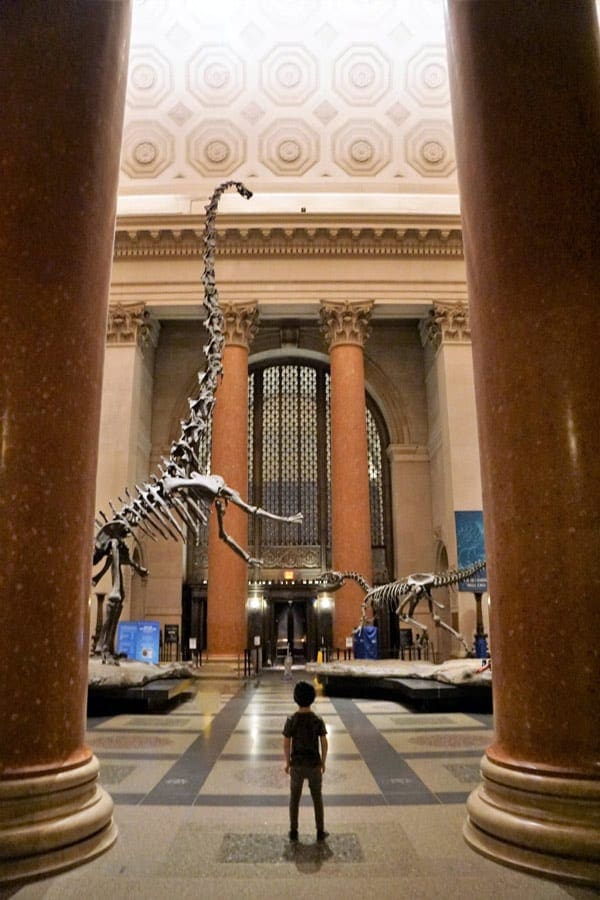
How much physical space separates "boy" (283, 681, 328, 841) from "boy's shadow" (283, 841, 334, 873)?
8 centimetres

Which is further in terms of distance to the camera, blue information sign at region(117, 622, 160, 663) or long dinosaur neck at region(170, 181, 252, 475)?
blue information sign at region(117, 622, 160, 663)

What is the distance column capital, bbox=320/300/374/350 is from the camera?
61.7 feet

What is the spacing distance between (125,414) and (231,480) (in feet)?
11.1

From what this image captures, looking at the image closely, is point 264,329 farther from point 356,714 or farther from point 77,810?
point 77,810

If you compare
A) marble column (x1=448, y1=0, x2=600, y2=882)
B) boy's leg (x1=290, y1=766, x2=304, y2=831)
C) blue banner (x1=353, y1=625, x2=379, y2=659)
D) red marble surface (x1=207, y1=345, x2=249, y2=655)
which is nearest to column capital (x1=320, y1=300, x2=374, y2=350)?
red marble surface (x1=207, y1=345, x2=249, y2=655)

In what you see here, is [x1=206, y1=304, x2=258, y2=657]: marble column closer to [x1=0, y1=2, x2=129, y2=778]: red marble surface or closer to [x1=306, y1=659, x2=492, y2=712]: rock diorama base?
[x1=306, y1=659, x2=492, y2=712]: rock diorama base

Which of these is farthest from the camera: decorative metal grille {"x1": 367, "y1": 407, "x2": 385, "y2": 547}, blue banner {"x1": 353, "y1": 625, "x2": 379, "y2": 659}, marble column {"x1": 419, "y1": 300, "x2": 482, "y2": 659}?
decorative metal grille {"x1": 367, "y1": 407, "x2": 385, "y2": 547}

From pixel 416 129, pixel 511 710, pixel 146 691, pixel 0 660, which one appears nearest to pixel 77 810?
pixel 0 660

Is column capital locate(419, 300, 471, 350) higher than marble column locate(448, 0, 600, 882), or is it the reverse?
column capital locate(419, 300, 471, 350)

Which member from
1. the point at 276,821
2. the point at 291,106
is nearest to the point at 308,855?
the point at 276,821

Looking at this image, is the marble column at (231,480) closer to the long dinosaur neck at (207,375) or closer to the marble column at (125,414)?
the marble column at (125,414)

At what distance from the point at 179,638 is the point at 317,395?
9207 mm

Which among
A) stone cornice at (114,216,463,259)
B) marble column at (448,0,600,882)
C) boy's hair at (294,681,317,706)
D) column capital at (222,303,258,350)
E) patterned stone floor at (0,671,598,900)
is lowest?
patterned stone floor at (0,671,598,900)

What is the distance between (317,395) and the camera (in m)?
23.1
